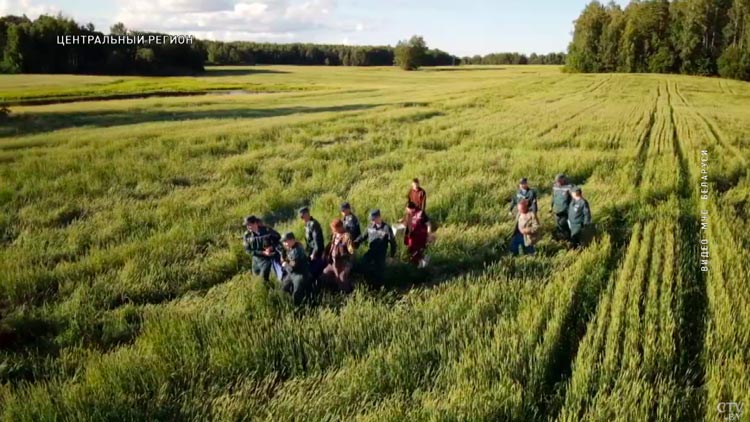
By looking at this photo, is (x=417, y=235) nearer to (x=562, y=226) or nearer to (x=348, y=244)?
(x=348, y=244)

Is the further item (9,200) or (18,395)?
(9,200)

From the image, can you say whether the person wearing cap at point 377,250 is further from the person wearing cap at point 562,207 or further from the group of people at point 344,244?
the person wearing cap at point 562,207

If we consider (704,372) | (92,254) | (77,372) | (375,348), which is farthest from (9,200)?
(704,372)

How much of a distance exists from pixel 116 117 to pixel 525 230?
30.2 meters

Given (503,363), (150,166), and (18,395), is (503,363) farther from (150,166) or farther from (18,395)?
(150,166)

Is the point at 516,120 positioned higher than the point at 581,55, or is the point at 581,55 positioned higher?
the point at 581,55

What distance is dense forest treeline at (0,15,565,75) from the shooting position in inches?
1802

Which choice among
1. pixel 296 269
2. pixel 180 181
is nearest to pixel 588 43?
pixel 180 181

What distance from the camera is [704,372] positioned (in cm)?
527

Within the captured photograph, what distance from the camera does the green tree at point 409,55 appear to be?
110m

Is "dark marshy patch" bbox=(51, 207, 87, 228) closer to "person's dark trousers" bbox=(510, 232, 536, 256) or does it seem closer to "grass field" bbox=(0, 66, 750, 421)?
"grass field" bbox=(0, 66, 750, 421)

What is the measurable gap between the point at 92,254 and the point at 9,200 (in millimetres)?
5592

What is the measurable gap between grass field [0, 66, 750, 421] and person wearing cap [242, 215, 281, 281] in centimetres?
27

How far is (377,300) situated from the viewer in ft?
23.5
